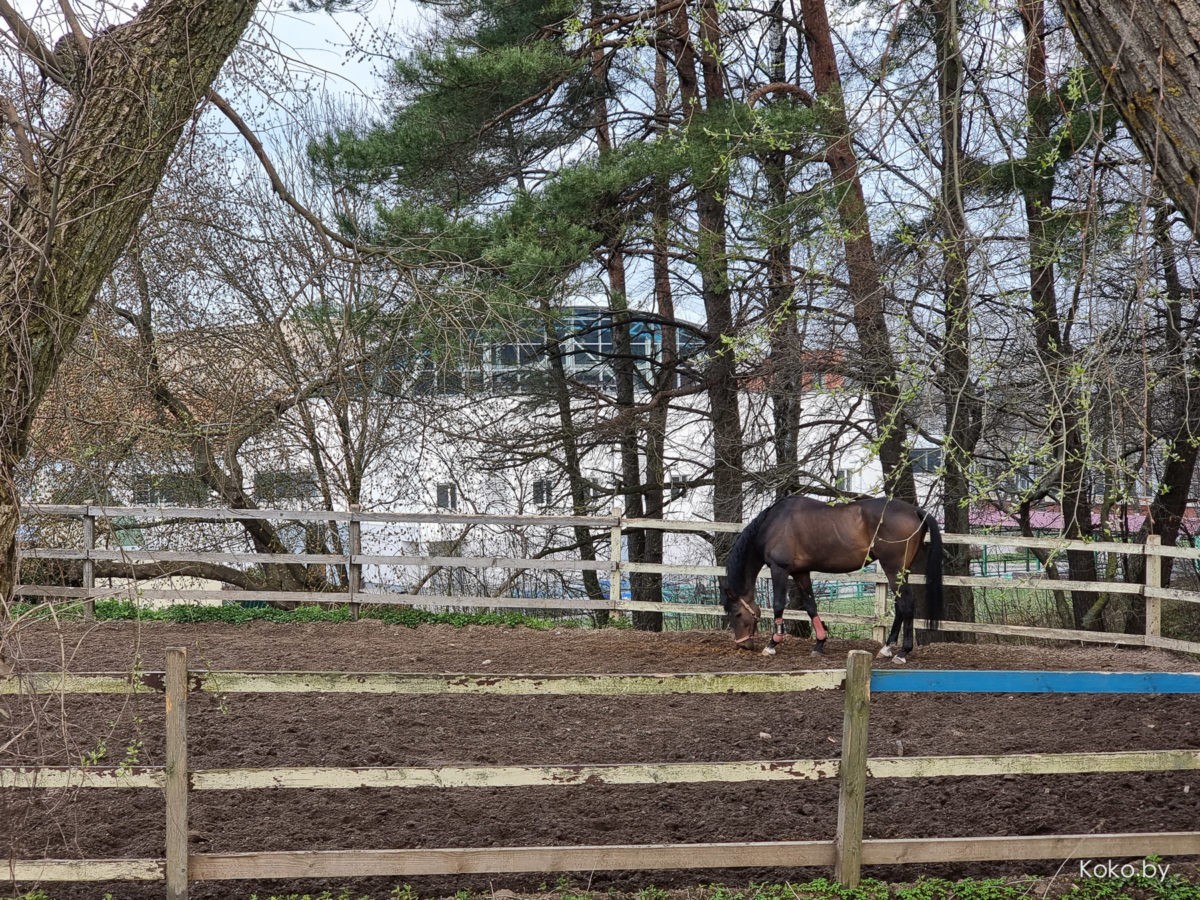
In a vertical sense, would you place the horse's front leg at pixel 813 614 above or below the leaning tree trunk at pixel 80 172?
below

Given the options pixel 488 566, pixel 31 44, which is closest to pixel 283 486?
pixel 488 566

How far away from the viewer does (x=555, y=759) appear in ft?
17.9

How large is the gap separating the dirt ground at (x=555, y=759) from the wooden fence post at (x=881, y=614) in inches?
47.1

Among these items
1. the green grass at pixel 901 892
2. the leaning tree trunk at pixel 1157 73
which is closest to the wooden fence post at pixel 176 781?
the green grass at pixel 901 892

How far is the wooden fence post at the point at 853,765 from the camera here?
3.53 metres

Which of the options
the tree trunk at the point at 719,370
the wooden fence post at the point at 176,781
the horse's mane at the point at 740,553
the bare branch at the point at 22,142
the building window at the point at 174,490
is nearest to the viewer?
the bare branch at the point at 22,142

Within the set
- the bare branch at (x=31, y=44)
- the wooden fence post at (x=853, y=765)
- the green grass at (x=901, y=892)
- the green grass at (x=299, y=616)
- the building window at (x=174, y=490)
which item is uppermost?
the bare branch at (x=31, y=44)

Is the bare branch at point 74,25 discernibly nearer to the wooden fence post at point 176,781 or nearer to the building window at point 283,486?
the wooden fence post at point 176,781

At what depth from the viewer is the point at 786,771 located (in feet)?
11.7

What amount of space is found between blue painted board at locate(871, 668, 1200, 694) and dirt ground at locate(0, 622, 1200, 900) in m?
0.79

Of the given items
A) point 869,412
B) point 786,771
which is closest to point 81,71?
point 786,771

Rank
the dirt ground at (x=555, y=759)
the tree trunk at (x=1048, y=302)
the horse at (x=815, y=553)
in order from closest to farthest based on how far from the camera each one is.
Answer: the dirt ground at (x=555, y=759), the tree trunk at (x=1048, y=302), the horse at (x=815, y=553)

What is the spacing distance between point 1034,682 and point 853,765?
31.9 inches

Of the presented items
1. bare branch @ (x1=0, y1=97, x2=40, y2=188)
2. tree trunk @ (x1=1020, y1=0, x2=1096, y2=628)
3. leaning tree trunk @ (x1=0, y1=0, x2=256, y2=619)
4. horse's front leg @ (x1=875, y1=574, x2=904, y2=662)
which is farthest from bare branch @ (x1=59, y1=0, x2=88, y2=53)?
horse's front leg @ (x1=875, y1=574, x2=904, y2=662)
